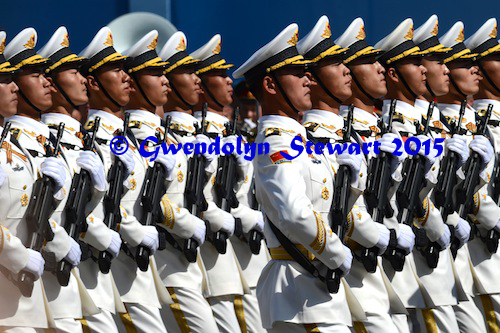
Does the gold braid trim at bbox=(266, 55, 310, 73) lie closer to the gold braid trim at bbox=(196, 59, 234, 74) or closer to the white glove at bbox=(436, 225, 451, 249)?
the white glove at bbox=(436, 225, 451, 249)

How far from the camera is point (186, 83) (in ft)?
32.8

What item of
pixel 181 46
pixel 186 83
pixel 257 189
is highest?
pixel 181 46

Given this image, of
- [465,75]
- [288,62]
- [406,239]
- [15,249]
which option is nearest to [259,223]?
[406,239]

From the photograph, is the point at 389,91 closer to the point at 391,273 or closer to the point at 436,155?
the point at 436,155

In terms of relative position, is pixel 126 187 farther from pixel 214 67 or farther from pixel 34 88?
pixel 214 67

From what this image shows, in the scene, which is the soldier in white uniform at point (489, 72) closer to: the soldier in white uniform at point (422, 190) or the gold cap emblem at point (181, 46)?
the soldier in white uniform at point (422, 190)

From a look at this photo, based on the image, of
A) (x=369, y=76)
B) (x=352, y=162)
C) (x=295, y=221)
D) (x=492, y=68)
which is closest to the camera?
(x=295, y=221)

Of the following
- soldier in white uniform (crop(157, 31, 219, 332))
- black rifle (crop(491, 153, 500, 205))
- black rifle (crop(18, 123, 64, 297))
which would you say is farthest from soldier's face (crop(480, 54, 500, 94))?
black rifle (crop(18, 123, 64, 297))

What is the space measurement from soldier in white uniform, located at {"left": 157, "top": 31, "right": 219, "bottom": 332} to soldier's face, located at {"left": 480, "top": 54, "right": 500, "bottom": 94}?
2154mm

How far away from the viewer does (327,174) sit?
24.6 ft

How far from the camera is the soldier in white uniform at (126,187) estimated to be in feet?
28.9

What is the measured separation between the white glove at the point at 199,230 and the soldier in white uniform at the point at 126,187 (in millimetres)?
344

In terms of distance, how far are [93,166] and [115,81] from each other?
47.3 inches

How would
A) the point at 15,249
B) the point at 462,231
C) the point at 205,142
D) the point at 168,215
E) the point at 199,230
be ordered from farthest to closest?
the point at 205,142
the point at 462,231
the point at 199,230
the point at 168,215
the point at 15,249
